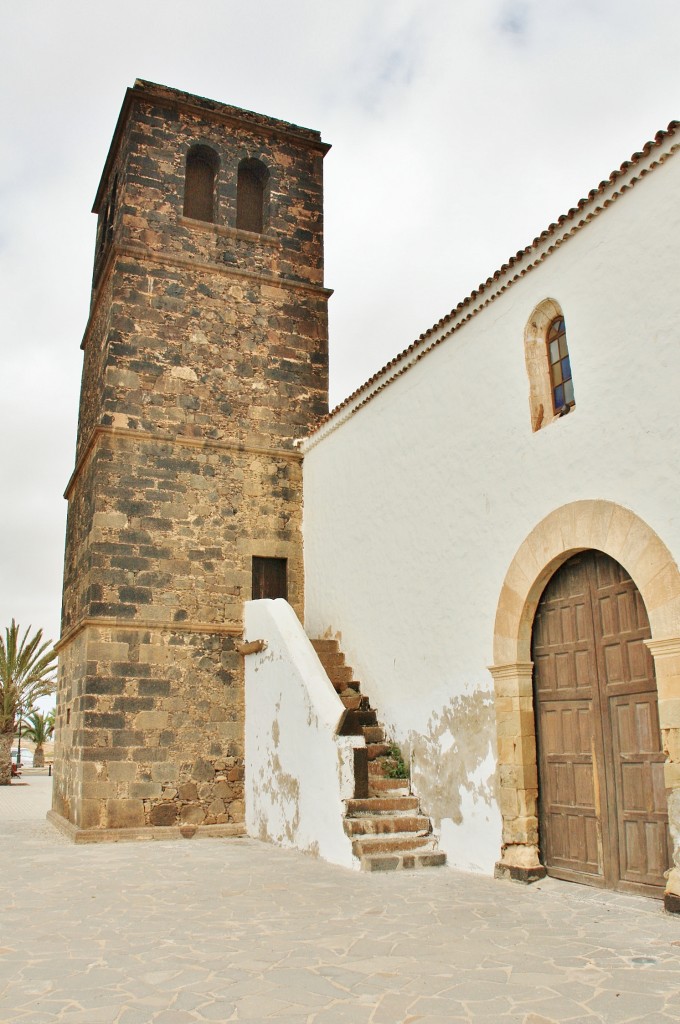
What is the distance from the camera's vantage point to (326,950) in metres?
4.21

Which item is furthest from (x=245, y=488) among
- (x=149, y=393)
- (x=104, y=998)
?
(x=104, y=998)

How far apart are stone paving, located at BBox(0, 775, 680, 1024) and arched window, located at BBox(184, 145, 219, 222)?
27.5 ft

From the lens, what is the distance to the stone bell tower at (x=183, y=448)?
9008 millimetres

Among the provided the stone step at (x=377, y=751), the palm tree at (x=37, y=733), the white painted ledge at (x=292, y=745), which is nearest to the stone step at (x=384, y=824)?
the white painted ledge at (x=292, y=745)

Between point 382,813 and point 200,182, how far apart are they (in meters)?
8.71

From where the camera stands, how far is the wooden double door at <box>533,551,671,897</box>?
16.8 feet

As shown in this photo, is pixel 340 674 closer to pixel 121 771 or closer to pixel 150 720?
pixel 150 720

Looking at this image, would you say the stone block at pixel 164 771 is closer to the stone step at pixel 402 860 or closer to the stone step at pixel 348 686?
the stone step at pixel 348 686

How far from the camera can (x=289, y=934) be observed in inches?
179

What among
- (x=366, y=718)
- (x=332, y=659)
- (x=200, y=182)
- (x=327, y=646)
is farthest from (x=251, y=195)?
(x=366, y=718)

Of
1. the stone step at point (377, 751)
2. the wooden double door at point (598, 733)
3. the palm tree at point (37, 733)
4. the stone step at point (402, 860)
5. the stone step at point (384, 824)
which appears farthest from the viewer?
the palm tree at point (37, 733)

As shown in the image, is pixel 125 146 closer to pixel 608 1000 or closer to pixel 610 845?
pixel 610 845

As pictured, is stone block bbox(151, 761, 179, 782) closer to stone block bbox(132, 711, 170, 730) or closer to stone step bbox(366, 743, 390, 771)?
stone block bbox(132, 711, 170, 730)

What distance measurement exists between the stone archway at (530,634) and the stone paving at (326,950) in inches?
20.7
